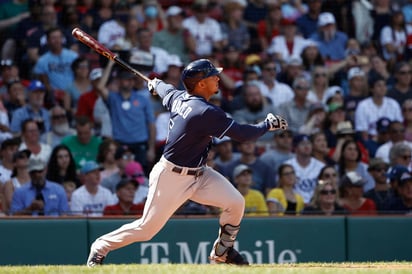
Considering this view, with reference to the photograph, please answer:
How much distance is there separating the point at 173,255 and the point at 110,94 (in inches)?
108

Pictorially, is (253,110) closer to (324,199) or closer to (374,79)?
(374,79)

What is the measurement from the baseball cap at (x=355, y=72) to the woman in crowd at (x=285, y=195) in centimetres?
251

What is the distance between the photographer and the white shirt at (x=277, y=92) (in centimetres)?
1277

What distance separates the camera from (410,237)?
1045 centimetres

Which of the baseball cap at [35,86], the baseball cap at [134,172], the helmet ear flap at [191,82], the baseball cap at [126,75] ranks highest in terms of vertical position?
the baseball cap at [126,75]

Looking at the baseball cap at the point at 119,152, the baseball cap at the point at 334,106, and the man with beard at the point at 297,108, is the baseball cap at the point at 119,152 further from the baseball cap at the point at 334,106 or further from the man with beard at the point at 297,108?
the baseball cap at the point at 334,106

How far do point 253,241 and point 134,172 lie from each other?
1.71m

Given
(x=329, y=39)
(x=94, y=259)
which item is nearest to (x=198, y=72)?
(x=94, y=259)

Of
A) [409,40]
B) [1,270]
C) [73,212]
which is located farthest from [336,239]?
[409,40]

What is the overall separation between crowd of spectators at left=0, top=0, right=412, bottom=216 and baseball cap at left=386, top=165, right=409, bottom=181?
3cm

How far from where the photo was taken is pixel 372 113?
1269 centimetres

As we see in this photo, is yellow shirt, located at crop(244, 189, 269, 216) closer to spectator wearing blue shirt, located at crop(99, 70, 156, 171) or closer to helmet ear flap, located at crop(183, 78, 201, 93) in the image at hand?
spectator wearing blue shirt, located at crop(99, 70, 156, 171)

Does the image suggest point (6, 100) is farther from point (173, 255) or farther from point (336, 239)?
point (336, 239)

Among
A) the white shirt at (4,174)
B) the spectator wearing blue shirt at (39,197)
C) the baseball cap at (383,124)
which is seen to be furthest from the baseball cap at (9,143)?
the baseball cap at (383,124)
